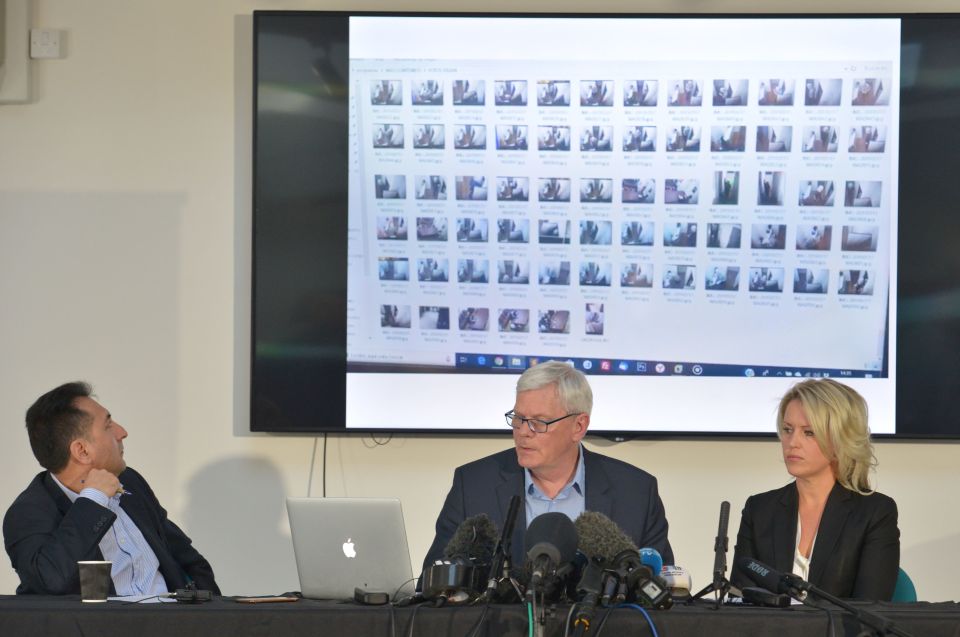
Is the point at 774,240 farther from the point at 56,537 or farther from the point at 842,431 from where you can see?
the point at 56,537

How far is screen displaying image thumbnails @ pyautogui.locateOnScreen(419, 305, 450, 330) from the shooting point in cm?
455

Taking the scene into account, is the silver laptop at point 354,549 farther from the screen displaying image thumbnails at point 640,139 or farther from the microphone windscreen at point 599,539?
the screen displaying image thumbnails at point 640,139

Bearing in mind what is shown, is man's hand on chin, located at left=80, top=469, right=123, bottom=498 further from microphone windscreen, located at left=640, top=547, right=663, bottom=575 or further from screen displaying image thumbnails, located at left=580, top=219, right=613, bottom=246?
screen displaying image thumbnails, located at left=580, top=219, right=613, bottom=246

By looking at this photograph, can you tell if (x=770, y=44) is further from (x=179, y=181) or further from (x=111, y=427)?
(x=111, y=427)

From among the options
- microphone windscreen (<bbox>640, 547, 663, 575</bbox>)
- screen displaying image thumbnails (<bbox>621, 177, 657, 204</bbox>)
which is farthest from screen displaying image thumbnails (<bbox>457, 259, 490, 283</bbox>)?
microphone windscreen (<bbox>640, 547, 663, 575</bbox>)

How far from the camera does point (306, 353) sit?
450cm

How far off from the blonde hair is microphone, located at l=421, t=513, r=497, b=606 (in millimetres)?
1298

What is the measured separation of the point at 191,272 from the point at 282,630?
231 centimetres

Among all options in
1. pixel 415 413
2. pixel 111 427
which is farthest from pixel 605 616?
pixel 415 413

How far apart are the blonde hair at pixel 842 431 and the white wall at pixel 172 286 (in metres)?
0.95

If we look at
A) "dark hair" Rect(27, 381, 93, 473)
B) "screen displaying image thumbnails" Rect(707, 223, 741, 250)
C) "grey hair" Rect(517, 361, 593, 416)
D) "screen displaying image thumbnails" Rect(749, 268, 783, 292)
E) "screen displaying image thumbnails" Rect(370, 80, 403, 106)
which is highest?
"screen displaying image thumbnails" Rect(370, 80, 403, 106)

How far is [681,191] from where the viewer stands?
14.9 ft

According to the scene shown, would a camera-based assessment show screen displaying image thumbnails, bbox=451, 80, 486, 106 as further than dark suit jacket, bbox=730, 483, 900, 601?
Yes

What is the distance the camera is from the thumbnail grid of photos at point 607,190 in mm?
4516
